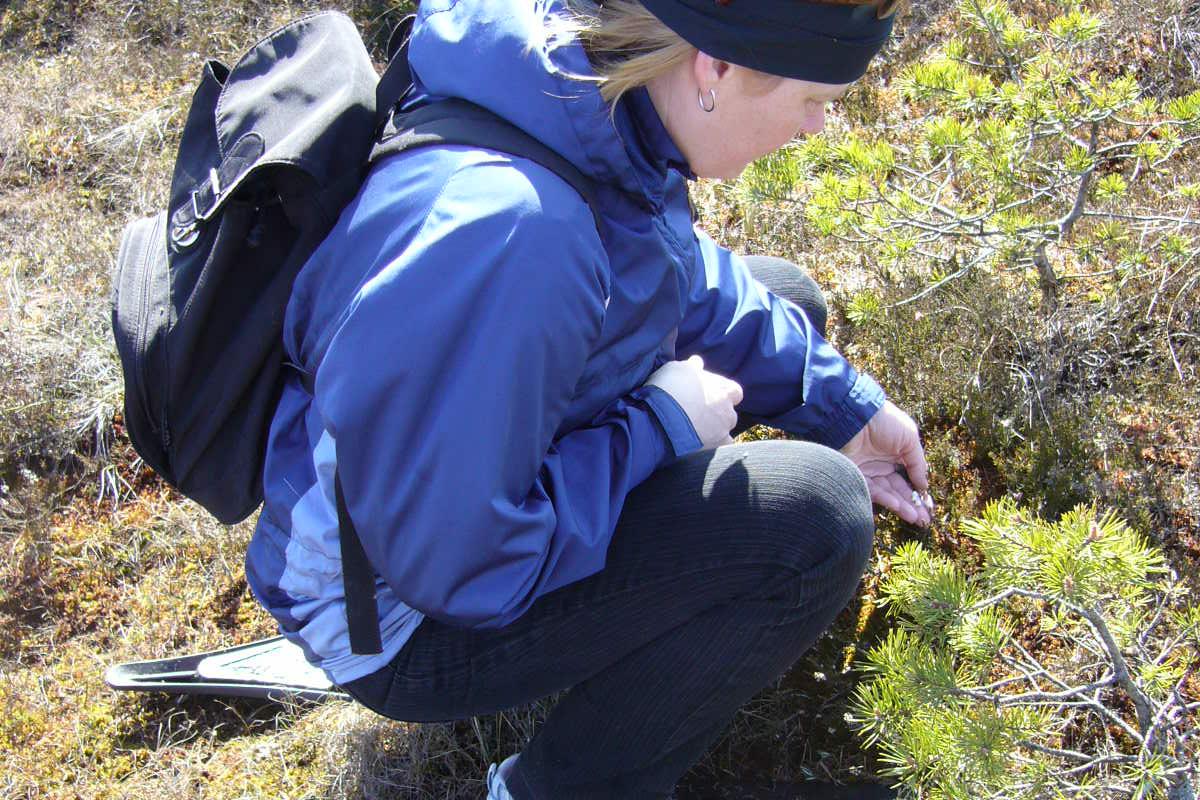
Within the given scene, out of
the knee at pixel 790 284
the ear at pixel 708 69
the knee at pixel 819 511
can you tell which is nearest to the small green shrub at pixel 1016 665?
the knee at pixel 819 511

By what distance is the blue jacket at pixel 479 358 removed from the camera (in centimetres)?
145

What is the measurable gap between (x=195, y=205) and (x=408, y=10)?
3309 millimetres

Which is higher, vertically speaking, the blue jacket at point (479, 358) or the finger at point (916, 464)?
the blue jacket at point (479, 358)

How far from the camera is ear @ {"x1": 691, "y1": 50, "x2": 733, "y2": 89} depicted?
161 centimetres

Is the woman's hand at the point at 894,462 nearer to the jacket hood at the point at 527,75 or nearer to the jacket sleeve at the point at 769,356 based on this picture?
the jacket sleeve at the point at 769,356

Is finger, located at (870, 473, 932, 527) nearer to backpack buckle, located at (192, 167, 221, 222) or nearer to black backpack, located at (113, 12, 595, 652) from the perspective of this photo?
black backpack, located at (113, 12, 595, 652)

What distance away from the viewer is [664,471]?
6.19 feet

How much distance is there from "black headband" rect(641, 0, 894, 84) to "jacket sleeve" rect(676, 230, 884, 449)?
71cm

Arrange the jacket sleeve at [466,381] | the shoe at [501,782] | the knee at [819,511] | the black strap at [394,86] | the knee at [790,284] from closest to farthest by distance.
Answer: the jacket sleeve at [466,381], the black strap at [394,86], the knee at [819,511], the shoe at [501,782], the knee at [790,284]

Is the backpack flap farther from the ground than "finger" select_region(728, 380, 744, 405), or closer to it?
farther from the ground

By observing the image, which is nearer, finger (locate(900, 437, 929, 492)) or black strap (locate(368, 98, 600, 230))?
black strap (locate(368, 98, 600, 230))

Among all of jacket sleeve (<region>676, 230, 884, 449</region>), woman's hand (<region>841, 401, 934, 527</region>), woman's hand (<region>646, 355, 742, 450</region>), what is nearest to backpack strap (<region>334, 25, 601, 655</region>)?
woman's hand (<region>646, 355, 742, 450</region>)

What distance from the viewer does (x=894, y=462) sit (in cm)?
249

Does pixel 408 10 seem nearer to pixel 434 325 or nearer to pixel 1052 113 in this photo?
pixel 1052 113
